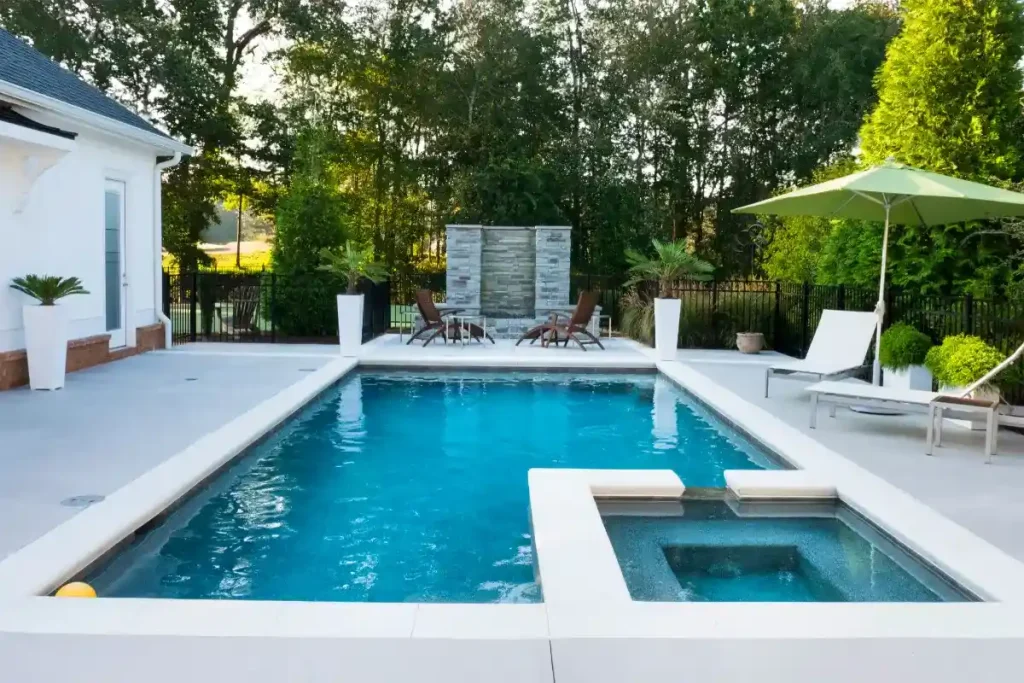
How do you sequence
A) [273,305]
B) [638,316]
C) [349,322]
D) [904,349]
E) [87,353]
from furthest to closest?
[638,316] → [273,305] → [349,322] → [87,353] → [904,349]

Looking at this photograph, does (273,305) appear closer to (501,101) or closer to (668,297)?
(668,297)

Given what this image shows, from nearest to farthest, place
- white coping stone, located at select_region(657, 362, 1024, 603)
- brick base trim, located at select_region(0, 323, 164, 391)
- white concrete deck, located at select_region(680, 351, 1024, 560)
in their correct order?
white coping stone, located at select_region(657, 362, 1024, 603) < white concrete deck, located at select_region(680, 351, 1024, 560) < brick base trim, located at select_region(0, 323, 164, 391)

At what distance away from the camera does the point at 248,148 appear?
22.9 metres

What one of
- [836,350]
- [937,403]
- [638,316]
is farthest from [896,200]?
[638,316]

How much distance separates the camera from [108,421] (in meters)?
7.58

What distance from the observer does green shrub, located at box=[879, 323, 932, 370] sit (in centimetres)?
873

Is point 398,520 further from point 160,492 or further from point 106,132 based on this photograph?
point 106,132

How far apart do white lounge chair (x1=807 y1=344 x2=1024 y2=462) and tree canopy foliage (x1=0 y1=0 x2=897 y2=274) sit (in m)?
13.4

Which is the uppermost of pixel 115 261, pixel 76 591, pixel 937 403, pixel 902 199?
pixel 902 199

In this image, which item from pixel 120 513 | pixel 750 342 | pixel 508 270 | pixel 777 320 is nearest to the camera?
pixel 120 513

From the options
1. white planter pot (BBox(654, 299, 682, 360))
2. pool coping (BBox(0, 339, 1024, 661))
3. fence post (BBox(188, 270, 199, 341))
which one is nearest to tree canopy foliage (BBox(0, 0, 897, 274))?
fence post (BBox(188, 270, 199, 341))

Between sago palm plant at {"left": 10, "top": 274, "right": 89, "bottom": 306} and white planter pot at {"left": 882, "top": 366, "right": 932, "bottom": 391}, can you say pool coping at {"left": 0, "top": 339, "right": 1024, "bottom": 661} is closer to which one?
white planter pot at {"left": 882, "top": 366, "right": 932, "bottom": 391}

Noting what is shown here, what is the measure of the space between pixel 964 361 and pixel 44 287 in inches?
348

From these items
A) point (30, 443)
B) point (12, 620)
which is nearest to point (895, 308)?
point (30, 443)
